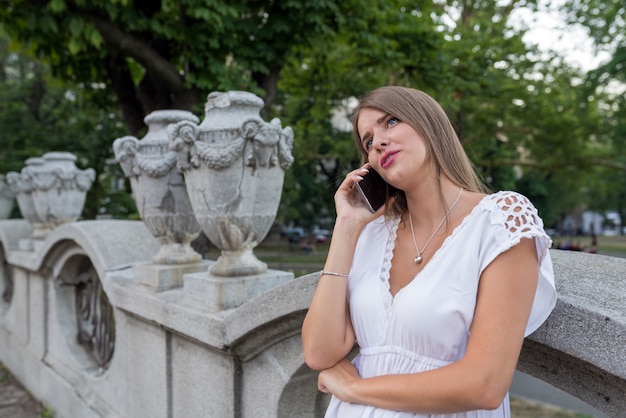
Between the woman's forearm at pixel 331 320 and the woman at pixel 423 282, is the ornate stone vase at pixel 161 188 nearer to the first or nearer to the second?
the woman at pixel 423 282

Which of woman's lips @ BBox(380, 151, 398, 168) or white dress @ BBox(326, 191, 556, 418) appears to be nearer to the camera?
white dress @ BBox(326, 191, 556, 418)

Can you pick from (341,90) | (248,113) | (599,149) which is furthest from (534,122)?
(248,113)

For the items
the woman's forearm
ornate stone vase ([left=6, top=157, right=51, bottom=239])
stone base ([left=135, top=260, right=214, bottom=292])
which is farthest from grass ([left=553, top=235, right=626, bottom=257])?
the woman's forearm

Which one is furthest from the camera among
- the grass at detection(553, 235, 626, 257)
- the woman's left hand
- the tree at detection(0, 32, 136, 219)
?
the grass at detection(553, 235, 626, 257)

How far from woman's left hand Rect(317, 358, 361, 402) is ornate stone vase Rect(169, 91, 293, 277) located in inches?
55.5

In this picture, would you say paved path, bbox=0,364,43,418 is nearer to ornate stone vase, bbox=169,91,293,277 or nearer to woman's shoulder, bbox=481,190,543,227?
ornate stone vase, bbox=169,91,293,277

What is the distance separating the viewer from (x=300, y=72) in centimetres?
1020

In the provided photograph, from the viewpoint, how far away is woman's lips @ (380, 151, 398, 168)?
1.56 metres

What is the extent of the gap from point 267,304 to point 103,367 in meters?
2.95

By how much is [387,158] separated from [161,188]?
225 cm

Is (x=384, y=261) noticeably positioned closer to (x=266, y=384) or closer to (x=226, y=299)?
(x=266, y=384)

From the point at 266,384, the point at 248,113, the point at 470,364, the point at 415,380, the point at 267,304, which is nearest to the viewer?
the point at 470,364

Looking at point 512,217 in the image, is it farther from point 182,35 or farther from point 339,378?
point 182,35

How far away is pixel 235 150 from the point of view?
2.77 metres
